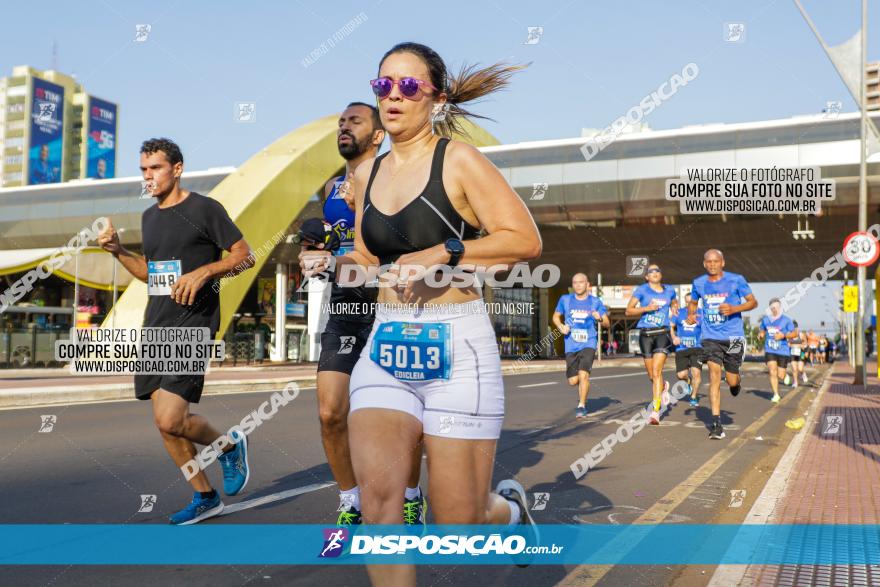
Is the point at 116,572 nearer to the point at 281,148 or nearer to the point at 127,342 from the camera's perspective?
the point at 127,342

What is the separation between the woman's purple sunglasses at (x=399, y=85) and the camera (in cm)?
266

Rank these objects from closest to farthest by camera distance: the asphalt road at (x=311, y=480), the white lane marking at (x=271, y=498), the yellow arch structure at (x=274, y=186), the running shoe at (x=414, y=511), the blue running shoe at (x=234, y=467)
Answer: the running shoe at (x=414, y=511) → the asphalt road at (x=311, y=480) → the blue running shoe at (x=234, y=467) → the white lane marking at (x=271, y=498) → the yellow arch structure at (x=274, y=186)

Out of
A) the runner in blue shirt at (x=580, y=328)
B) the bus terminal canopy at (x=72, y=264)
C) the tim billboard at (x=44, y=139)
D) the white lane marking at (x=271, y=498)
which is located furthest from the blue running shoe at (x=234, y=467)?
the tim billboard at (x=44, y=139)

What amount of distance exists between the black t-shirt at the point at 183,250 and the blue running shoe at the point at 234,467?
0.75m

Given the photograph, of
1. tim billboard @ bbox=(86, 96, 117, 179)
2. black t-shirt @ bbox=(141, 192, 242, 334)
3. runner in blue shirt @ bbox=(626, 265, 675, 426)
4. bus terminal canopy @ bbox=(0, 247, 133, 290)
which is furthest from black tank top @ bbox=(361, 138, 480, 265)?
tim billboard @ bbox=(86, 96, 117, 179)

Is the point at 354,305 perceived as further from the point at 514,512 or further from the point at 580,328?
the point at 580,328

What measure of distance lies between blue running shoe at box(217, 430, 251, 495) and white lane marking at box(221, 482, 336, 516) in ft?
0.55

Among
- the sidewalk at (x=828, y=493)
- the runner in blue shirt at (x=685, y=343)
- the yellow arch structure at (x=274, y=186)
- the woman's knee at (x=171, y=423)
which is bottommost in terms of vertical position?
the sidewalk at (x=828, y=493)

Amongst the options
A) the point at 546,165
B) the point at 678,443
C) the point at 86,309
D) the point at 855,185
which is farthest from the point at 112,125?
the point at 678,443

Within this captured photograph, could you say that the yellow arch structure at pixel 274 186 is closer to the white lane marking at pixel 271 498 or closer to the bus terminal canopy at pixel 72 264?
the bus terminal canopy at pixel 72 264

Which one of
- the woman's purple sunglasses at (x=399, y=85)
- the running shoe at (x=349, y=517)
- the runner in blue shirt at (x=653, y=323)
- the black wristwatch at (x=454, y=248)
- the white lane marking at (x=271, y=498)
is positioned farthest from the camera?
the runner in blue shirt at (x=653, y=323)

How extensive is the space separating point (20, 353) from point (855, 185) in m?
→ 30.0

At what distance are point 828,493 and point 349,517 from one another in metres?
→ 3.29

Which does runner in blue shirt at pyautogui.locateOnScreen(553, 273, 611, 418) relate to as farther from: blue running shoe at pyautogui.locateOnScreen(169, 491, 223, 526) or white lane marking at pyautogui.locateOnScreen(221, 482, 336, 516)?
blue running shoe at pyautogui.locateOnScreen(169, 491, 223, 526)
